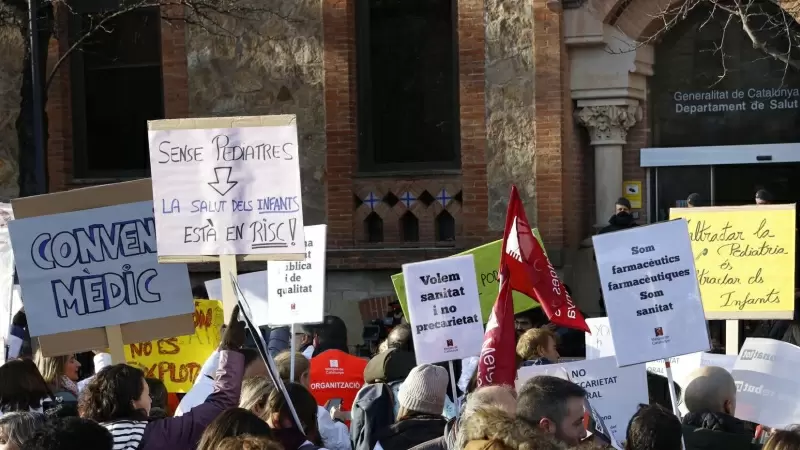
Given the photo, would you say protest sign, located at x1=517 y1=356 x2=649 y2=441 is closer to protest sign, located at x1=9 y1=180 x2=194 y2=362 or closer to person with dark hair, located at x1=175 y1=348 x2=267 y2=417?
person with dark hair, located at x1=175 y1=348 x2=267 y2=417

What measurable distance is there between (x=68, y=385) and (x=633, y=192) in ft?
25.7

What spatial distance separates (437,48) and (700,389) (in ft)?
30.0

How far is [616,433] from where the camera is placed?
7.32 m

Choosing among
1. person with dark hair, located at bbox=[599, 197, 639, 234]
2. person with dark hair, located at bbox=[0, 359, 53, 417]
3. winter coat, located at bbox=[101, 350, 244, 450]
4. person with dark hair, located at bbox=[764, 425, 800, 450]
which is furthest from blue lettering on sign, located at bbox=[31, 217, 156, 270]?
person with dark hair, located at bbox=[599, 197, 639, 234]

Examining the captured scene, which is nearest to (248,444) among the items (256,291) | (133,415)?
(133,415)

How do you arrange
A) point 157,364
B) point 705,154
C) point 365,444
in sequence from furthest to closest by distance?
1. point 705,154
2. point 157,364
3. point 365,444

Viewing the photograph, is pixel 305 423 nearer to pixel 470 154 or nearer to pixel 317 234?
pixel 317 234

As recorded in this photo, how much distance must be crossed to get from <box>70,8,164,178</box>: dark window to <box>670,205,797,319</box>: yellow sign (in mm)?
8562

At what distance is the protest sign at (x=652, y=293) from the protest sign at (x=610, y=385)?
0.55 feet

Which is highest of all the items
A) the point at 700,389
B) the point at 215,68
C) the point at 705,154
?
the point at 215,68

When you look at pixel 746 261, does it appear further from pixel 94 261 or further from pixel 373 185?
pixel 373 185

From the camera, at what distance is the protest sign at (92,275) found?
795 centimetres

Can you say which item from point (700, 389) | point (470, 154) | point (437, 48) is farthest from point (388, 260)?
point (700, 389)

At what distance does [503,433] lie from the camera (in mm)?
4020
